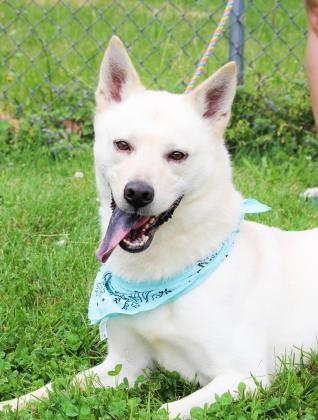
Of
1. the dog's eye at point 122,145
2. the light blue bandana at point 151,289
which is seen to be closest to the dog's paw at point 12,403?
the light blue bandana at point 151,289

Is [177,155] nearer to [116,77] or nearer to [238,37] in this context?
[116,77]

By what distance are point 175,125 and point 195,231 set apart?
1.34 feet

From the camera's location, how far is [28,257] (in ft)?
11.8

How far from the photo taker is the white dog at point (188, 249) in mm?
2445

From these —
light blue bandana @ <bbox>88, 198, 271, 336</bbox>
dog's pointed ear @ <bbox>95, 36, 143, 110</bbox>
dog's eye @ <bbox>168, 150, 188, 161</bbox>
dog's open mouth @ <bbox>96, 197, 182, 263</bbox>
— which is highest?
dog's pointed ear @ <bbox>95, 36, 143, 110</bbox>

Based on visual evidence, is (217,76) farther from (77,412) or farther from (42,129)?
(42,129)

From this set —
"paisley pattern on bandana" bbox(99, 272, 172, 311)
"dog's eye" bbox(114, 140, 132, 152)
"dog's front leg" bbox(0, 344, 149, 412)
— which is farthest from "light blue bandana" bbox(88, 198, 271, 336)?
"dog's eye" bbox(114, 140, 132, 152)

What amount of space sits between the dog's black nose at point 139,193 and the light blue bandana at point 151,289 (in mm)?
365

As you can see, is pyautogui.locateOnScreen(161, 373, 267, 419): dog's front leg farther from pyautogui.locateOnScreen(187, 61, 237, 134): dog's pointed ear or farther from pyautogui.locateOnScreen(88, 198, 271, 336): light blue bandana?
pyautogui.locateOnScreen(187, 61, 237, 134): dog's pointed ear

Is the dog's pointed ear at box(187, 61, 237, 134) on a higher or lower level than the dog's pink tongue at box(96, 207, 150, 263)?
higher

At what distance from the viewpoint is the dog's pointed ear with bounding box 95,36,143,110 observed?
2693 mm

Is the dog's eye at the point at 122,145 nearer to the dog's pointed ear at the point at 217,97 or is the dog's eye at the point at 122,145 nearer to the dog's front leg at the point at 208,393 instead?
the dog's pointed ear at the point at 217,97

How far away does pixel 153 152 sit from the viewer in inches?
95.7

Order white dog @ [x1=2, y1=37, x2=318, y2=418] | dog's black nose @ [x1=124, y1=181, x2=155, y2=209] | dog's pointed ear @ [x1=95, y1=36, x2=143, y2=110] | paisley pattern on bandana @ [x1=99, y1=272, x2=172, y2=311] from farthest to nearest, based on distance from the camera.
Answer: dog's pointed ear @ [x1=95, y1=36, x2=143, y2=110] → paisley pattern on bandana @ [x1=99, y1=272, x2=172, y2=311] → white dog @ [x1=2, y1=37, x2=318, y2=418] → dog's black nose @ [x1=124, y1=181, x2=155, y2=209]
